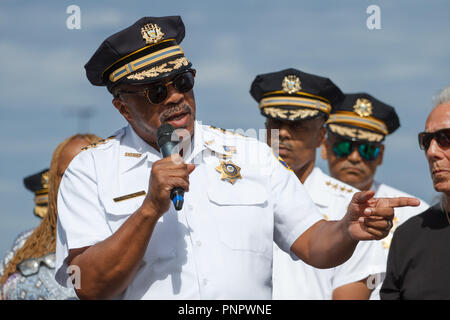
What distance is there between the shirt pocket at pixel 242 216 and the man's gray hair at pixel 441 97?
1.42 meters

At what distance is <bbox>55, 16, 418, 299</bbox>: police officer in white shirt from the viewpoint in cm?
427

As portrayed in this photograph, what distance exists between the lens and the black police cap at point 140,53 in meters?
4.81

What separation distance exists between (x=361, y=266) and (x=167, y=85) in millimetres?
2764

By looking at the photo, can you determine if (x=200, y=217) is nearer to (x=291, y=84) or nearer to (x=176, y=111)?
(x=176, y=111)

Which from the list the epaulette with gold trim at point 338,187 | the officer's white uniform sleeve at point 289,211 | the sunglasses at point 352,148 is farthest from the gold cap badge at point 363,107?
the officer's white uniform sleeve at point 289,211

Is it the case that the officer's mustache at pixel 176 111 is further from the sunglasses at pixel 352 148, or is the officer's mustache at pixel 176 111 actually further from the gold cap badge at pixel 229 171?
the sunglasses at pixel 352 148

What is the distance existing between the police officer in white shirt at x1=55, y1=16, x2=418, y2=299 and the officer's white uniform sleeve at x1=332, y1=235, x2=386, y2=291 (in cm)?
206

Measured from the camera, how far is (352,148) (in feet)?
30.4

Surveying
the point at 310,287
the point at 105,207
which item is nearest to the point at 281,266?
the point at 310,287

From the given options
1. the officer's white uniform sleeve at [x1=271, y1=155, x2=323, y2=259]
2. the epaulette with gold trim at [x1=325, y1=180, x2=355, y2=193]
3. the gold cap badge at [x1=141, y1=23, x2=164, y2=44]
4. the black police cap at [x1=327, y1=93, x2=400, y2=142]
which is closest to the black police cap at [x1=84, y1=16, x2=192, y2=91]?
the gold cap badge at [x1=141, y1=23, x2=164, y2=44]

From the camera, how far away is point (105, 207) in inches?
181
